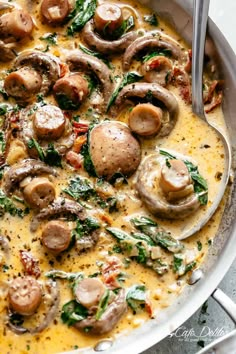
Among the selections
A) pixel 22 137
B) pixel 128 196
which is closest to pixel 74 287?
pixel 128 196

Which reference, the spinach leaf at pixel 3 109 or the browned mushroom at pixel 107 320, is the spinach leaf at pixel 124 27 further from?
the browned mushroom at pixel 107 320

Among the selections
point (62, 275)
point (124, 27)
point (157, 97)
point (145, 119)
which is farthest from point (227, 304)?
point (124, 27)

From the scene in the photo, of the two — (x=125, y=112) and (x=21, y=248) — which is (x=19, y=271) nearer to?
(x=21, y=248)

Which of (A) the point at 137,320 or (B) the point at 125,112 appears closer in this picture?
(A) the point at 137,320

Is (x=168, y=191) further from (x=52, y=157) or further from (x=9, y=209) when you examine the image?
(x=9, y=209)

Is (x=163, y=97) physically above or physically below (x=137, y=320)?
above

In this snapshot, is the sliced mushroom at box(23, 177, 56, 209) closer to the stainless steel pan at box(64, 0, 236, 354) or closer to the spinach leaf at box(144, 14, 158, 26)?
the stainless steel pan at box(64, 0, 236, 354)

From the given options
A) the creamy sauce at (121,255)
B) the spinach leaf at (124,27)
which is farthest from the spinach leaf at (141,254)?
the spinach leaf at (124,27)
